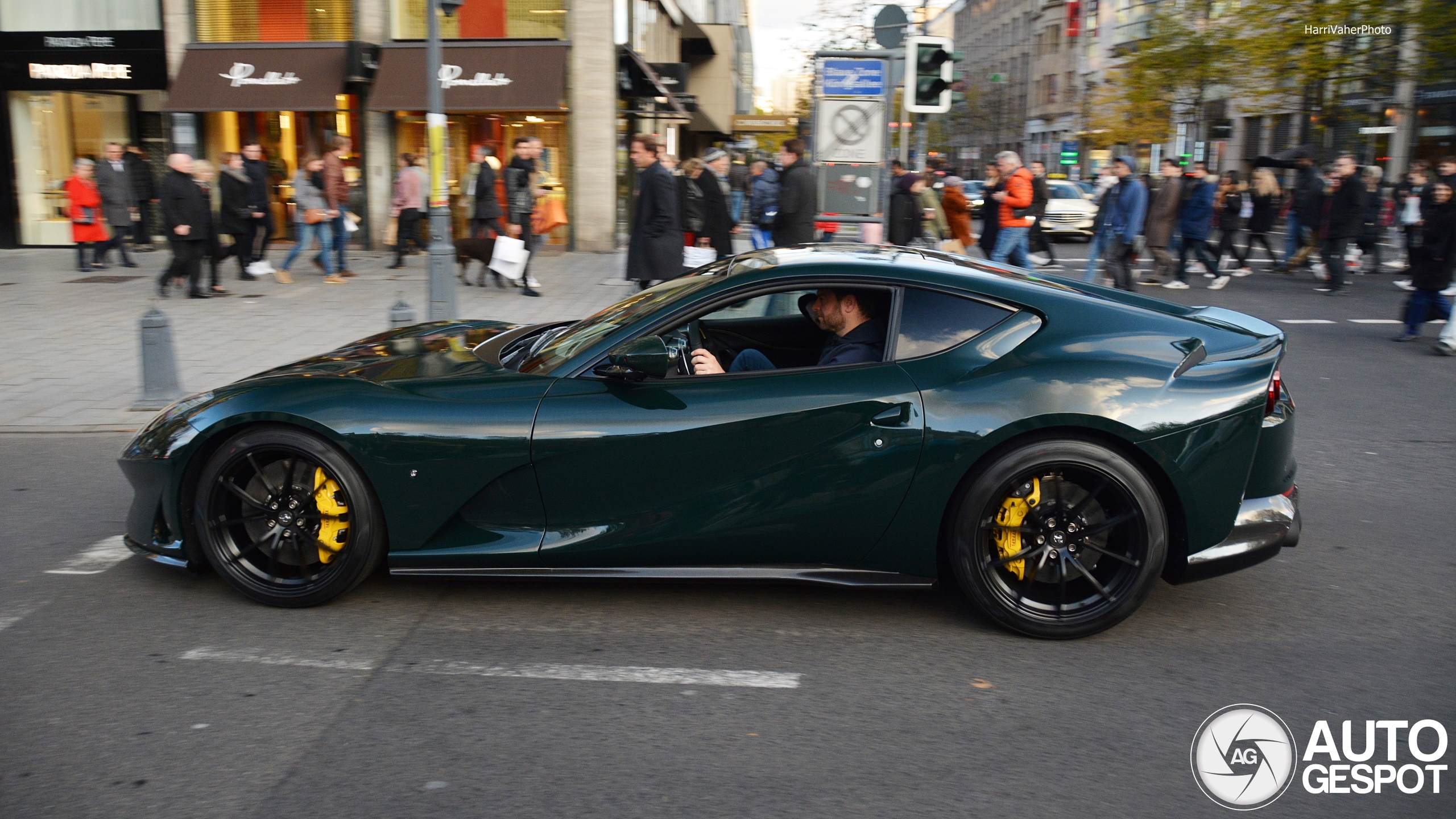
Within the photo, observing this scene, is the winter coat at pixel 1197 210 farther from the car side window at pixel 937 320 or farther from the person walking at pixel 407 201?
the car side window at pixel 937 320

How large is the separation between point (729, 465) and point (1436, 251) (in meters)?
9.85

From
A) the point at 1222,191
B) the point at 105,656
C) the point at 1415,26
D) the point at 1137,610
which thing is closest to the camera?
the point at 105,656

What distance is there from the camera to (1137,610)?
13.8 ft

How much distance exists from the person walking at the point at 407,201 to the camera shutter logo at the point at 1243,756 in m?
14.6

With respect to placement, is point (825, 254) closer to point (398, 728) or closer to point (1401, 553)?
point (398, 728)

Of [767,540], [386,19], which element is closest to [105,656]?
[767,540]

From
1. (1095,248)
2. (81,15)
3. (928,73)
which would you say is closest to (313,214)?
(928,73)

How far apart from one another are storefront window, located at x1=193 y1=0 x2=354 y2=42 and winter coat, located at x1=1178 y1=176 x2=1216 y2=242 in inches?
573

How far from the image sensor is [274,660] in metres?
3.74

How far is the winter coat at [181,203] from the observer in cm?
1268

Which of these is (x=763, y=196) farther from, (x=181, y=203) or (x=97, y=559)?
(x=97, y=559)

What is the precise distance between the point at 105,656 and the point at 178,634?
244mm

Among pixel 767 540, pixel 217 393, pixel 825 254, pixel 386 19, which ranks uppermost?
pixel 386 19

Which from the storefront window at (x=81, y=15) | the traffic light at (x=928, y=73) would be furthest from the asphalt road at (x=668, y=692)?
the storefront window at (x=81, y=15)
